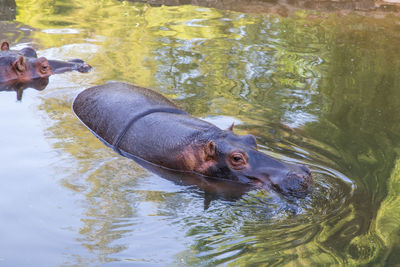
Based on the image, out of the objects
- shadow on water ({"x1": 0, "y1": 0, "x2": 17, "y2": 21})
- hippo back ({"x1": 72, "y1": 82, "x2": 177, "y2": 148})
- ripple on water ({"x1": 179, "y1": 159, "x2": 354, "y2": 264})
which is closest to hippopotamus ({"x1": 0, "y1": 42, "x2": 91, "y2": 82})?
hippo back ({"x1": 72, "y1": 82, "x2": 177, "y2": 148})

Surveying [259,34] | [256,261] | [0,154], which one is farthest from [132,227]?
[259,34]

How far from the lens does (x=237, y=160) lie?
4.86m

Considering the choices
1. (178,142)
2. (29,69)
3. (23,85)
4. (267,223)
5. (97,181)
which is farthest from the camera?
(29,69)

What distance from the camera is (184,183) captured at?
495 centimetres

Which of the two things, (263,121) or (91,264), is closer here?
(91,264)

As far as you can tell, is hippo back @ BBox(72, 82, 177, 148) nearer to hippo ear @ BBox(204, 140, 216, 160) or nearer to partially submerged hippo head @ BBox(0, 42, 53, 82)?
hippo ear @ BBox(204, 140, 216, 160)

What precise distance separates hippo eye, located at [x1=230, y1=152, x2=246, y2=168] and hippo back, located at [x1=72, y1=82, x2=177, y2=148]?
1.33 metres

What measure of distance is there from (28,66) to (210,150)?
4.11 m

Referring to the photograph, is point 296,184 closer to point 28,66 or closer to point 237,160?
point 237,160

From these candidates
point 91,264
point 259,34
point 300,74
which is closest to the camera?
point 91,264

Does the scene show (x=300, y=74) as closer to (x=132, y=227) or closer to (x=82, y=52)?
(x=82, y=52)

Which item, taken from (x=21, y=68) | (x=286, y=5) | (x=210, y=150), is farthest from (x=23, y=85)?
(x=286, y=5)

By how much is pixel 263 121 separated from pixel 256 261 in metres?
2.78

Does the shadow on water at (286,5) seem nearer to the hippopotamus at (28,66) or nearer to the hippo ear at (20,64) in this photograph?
the hippopotamus at (28,66)
